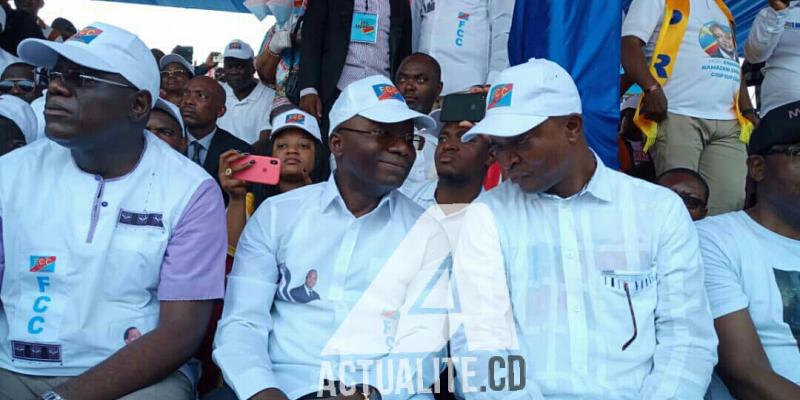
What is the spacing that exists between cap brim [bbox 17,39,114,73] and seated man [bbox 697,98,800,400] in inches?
88.9

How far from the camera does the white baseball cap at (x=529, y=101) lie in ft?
8.10

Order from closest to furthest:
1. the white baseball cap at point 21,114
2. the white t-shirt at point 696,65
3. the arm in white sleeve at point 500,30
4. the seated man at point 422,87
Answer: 1. the white baseball cap at point 21,114
2. the white t-shirt at point 696,65
3. the seated man at point 422,87
4. the arm in white sleeve at point 500,30

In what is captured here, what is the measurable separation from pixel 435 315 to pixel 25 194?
145 cm

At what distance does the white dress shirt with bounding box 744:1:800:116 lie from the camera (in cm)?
455

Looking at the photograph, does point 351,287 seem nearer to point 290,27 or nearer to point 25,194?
point 25,194

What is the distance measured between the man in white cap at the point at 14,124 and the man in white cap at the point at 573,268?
2142mm

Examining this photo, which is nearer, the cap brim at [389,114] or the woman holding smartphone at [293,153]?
the cap brim at [389,114]

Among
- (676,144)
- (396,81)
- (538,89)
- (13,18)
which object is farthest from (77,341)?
(13,18)

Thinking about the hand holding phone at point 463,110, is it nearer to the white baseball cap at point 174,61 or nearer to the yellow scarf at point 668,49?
the yellow scarf at point 668,49

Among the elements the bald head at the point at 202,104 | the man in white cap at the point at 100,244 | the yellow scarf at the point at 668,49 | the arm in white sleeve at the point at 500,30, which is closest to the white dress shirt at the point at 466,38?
the arm in white sleeve at the point at 500,30

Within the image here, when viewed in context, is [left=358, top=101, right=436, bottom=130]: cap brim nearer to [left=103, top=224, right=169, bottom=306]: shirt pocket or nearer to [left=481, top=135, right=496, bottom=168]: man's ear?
[left=481, top=135, right=496, bottom=168]: man's ear

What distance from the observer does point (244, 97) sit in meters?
6.03

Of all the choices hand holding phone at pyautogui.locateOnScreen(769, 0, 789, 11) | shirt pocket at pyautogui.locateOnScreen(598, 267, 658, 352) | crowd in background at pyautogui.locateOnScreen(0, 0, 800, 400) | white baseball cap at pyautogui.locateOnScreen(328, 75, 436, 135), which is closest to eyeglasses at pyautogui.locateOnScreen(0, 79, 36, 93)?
crowd in background at pyautogui.locateOnScreen(0, 0, 800, 400)

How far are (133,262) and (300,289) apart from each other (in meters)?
0.58
